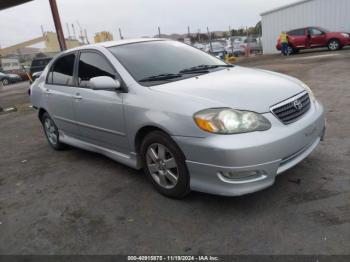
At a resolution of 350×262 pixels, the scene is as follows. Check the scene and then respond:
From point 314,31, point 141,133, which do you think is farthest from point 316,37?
point 141,133

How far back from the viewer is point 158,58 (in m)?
4.04

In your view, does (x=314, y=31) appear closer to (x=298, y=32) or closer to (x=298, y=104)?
(x=298, y=32)

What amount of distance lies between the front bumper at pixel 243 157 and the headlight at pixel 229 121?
0.05 meters

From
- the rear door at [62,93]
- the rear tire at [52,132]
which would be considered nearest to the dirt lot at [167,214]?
the rear door at [62,93]

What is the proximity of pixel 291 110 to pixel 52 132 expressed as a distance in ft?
13.0

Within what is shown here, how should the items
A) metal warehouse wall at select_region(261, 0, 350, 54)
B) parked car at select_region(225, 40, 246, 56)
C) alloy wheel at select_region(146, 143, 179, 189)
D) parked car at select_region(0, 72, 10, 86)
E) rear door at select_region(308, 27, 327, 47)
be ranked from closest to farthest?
1. alloy wheel at select_region(146, 143, 179, 189)
2. rear door at select_region(308, 27, 327, 47)
3. metal warehouse wall at select_region(261, 0, 350, 54)
4. parked car at select_region(225, 40, 246, 56)
5. parked car at select_region(0, 72, 10, 86)

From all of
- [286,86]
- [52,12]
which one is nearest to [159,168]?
[286,86]

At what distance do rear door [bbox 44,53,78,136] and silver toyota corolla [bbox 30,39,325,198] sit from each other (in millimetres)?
34

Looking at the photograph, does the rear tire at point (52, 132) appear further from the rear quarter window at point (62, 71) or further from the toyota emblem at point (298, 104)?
the toyota emblem at point (298, 104)

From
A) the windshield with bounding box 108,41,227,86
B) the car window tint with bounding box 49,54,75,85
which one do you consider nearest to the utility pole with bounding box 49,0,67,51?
the car window tint with bounding box 49,54,75,85

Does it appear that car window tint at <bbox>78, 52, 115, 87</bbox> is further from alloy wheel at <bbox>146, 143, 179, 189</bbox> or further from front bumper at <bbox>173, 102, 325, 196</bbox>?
front bumper at <bbox>173, 102, 325, 196</bbox>

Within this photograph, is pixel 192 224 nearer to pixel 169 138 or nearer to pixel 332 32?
pixel 169 138

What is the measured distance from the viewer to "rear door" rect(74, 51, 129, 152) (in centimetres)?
378

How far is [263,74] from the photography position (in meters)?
3.81
